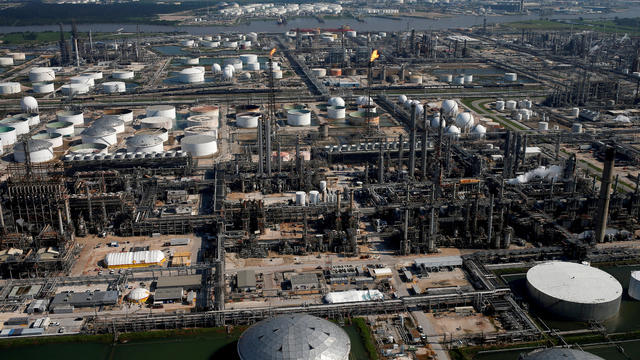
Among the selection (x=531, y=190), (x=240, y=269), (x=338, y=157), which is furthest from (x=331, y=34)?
(x=240, y=269)

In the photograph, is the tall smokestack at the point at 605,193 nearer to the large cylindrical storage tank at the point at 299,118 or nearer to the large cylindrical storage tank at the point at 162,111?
the large cylindrical storage tank at the point at 299,118

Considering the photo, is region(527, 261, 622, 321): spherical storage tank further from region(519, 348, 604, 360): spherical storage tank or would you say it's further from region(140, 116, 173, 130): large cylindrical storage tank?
region(140, 116, 173, 130): large cylindrical storage tank

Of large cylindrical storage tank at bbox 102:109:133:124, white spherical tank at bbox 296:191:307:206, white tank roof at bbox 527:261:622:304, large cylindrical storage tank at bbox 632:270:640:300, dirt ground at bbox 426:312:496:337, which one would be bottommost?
dirt ground at bbox 426:312:496:337

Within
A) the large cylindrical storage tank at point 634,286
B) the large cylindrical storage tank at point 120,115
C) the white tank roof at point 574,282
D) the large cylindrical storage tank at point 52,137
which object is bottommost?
the large cylindrical storage tank at point 634,286

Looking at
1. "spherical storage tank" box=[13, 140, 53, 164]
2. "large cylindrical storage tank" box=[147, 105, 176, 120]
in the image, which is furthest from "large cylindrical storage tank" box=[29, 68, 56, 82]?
"spherical storage tank" box=[13, 140, 53, 164]

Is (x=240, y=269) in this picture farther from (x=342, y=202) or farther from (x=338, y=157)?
(x=338, y=157)

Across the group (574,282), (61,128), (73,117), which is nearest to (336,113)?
(73,117)

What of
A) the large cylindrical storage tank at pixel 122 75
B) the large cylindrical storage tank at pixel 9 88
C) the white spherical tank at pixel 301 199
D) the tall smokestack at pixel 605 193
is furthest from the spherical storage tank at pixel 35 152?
the tall smokestack at pixel 605 193
